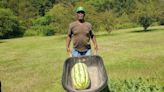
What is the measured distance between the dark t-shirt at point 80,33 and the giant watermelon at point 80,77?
5.89 feet

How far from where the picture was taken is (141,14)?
6216 cm

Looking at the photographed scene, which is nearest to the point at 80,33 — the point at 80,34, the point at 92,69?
the point at 80,34

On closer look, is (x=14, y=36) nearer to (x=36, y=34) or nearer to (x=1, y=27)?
(x=36, y=34)

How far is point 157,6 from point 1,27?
101 feet

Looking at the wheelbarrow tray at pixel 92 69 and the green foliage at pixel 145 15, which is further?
the green foliage at pixel 145 15

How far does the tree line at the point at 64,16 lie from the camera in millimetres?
55438

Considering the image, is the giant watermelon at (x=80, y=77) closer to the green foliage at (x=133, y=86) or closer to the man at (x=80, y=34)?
the man at (x=80, y=34)

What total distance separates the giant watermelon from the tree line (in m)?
43.9

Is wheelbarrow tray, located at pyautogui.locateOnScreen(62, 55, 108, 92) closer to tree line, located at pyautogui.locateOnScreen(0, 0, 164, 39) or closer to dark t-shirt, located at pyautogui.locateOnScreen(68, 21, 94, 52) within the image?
dark t-shirt, located at pyautogui.locateOnScreen(68, 21, 94, 52)

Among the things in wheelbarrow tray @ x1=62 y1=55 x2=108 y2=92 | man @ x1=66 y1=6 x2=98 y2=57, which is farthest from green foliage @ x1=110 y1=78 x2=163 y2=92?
man @ x1=66 y1=6 x2=98 y2=57

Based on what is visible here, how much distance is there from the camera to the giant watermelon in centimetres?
869

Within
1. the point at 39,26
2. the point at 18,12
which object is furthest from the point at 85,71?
the point at 18,12

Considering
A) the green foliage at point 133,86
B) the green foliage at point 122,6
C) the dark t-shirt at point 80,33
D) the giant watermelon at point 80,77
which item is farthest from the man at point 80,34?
the green foliage at point 122,6

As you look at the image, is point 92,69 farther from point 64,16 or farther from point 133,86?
point 64,16
